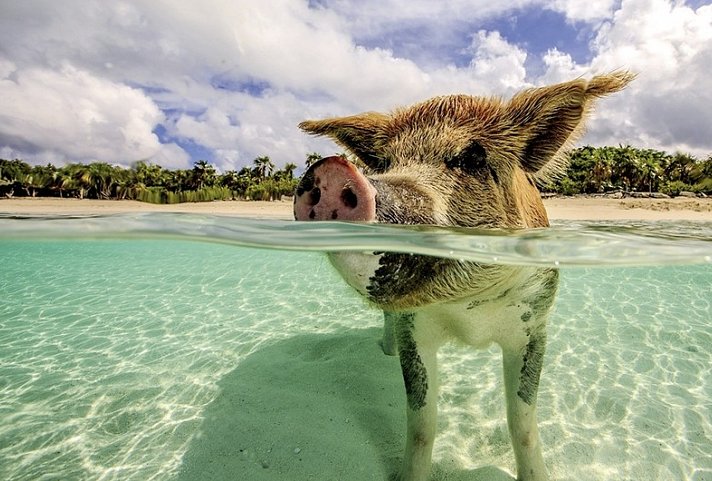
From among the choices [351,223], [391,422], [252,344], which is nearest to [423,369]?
[391,422]

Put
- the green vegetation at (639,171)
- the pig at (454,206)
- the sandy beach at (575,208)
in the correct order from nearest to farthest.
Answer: the pig at (454,206) < the sandy beach at (575,208) < the green vegetation at (639,171)

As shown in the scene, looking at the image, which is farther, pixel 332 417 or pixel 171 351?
pixel 171 351

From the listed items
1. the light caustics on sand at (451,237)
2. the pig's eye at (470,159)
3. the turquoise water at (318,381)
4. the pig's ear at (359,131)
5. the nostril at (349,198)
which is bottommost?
the turquoise water at (318,381)

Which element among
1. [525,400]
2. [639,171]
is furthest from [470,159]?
[639,171]

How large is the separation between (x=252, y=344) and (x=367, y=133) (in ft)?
11.7

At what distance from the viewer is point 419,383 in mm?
2680

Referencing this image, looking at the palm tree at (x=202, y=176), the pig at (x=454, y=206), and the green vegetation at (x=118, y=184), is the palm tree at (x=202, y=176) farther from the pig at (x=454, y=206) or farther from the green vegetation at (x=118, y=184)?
the pig at (x=454, y=206)

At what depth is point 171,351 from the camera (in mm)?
5254

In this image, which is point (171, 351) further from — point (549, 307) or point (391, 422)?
point (549, 307)

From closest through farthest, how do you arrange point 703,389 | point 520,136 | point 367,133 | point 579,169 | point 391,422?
point 520,136 → point 367,133 → point 391,422 → point 703,389 → point 579,169

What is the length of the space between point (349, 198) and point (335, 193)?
5cm

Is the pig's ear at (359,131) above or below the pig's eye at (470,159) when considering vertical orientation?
above

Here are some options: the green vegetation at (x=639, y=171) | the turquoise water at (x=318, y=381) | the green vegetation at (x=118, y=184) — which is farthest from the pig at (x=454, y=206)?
the green vegetation at (x=639, y=171)

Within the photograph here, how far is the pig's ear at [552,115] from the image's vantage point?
2047 millimetres
